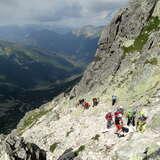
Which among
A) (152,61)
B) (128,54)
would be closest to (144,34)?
(128,54)

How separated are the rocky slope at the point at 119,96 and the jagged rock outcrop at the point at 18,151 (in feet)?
10.1

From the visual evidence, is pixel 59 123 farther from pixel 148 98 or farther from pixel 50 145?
pixel 148 98

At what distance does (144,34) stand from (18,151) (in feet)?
173

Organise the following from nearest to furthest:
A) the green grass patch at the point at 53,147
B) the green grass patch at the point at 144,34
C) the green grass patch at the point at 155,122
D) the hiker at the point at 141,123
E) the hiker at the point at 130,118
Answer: the green grass patch at the point at 155,122
the hiker at the point at 141,123
the hiker at the point at 130,118
the green grass patch at the point at 53,147
the green grass patch at the point at 144,34

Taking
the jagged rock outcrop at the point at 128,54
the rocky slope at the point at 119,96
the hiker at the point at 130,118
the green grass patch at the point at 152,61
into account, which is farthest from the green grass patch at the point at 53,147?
the green grass patch at the point at 152,61

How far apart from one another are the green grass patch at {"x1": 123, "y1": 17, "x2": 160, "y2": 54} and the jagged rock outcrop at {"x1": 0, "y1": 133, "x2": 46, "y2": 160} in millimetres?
43426

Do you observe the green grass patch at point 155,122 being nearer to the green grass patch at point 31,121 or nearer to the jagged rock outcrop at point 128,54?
the jagged rock outcrop at point 128,54

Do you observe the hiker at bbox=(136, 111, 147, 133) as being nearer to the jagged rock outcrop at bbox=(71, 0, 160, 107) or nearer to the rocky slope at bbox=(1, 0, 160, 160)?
the rocky slope at bbox=(1, 0, 160, 160)

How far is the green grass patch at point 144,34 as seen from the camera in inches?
3839

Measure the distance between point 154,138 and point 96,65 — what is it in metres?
79.5

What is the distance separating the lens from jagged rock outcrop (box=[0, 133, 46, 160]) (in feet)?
211

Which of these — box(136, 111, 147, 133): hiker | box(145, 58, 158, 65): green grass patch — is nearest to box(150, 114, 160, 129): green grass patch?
box(136, 111, 147, 133): hiker

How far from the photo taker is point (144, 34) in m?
101

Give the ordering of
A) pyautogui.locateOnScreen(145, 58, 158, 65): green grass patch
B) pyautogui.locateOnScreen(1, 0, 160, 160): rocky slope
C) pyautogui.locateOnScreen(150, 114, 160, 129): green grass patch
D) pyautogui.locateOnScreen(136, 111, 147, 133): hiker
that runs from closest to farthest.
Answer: pyautogui.locateOnScreen(150, 114, 160, 129): green grass patch, pyautogui.locateOnScreen(1, 0, 160, 160): rocky slope, pyautogui.locateOnScreen(136, 111, 147, 133): hiker, pyautogui.locateOnScreen(145, 58, 158, 65): green grass patch
